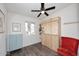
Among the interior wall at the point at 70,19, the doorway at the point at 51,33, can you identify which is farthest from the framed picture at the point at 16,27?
the interior wall at the point at 70,19

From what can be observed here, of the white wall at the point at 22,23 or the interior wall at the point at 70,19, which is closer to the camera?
the interior wall at the point at 70,19

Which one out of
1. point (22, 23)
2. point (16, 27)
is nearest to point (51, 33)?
point (22, 23)

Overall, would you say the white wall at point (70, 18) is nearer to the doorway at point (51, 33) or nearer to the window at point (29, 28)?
the doorway at point (51, 33)

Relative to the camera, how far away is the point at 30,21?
3057mm

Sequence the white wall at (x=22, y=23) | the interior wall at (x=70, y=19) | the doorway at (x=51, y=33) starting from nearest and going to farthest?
the interior wall at (x=70, y=19), the white wall at (x=22, y=23), the doorway at (x=51, y=33)

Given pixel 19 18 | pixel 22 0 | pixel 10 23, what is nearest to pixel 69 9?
pixel 19 18

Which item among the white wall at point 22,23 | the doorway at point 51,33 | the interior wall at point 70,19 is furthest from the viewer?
the doorway at point 51,33

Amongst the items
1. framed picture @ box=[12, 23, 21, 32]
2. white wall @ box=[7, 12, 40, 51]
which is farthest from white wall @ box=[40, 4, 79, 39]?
framed picture @ box=[12, 23, 21, 32]

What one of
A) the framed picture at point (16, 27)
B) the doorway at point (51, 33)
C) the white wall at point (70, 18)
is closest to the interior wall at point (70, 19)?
the white wall at point (70, 18)

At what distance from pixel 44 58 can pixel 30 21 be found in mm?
2658

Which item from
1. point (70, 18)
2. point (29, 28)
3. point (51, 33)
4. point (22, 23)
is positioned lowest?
point (51, 33)

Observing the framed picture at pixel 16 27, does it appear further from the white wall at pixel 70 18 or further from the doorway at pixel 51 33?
the white wall at pixel 70 18

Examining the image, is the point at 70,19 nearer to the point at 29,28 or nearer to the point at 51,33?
the point at 51,33

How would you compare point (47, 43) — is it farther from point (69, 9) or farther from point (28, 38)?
point (69, 9)
